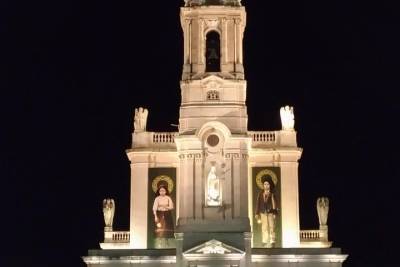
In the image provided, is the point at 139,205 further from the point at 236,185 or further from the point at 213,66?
the point at 213,66

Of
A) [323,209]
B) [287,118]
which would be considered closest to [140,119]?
[287,118]

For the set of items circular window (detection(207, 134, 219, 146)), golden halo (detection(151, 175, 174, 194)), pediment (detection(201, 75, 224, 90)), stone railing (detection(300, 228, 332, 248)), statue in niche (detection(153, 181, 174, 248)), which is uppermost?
pediment (detection(201, 75, 224, 90))

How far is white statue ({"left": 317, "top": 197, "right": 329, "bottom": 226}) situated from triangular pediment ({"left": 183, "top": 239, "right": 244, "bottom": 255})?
527 centimetres

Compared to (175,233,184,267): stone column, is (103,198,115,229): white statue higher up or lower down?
higher up

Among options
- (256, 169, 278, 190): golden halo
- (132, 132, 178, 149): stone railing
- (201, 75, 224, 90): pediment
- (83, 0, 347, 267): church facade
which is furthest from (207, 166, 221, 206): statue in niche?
(201, 75, 224, 90): pediment

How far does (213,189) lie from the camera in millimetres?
51125

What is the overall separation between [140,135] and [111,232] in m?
5.29

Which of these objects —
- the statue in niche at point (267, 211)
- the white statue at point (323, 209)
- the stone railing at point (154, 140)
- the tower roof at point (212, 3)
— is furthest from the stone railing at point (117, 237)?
the tower roof at point (212, 3)

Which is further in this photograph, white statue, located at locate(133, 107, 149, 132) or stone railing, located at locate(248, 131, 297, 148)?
white statue, located at locate(133, 107, 149, 132)

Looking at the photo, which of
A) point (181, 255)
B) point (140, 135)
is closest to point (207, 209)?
point (181, 255)

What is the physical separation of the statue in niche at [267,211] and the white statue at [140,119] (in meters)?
6.91

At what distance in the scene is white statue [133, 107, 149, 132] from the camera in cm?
5438

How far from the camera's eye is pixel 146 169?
53.4 metres

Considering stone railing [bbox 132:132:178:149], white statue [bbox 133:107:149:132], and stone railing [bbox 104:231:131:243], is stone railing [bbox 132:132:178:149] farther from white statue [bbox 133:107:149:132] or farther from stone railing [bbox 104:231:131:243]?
stone railing [bbox 104:231:131:243]
